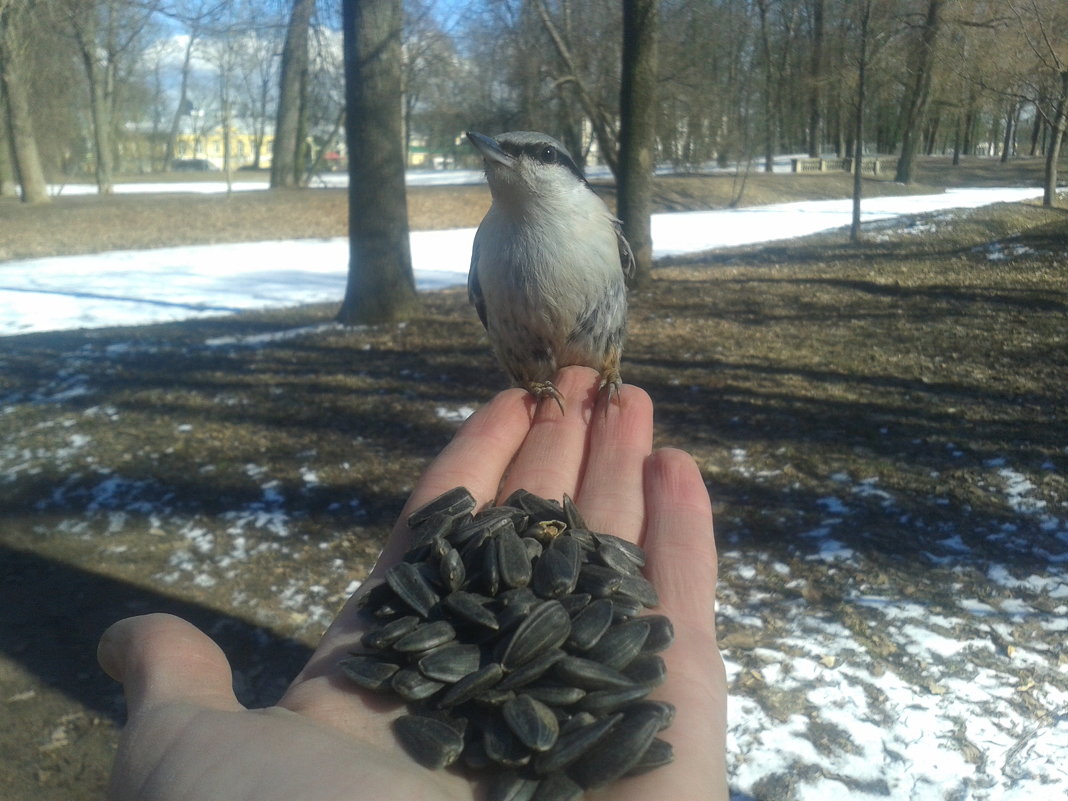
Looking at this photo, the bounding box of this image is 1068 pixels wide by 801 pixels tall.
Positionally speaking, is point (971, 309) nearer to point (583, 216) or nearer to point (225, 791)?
point (583, 216)

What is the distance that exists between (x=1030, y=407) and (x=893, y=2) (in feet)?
34.4

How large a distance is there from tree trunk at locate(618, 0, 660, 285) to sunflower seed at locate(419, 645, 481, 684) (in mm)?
8054

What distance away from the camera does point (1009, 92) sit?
13.4m

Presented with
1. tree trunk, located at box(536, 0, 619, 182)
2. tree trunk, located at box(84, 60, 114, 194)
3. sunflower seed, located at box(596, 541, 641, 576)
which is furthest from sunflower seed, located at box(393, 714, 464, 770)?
tree trunk, located at box(84, 60, 114, 194)

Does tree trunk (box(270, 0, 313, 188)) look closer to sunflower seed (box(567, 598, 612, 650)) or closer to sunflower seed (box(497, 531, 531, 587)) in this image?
sunflower seed (box(497, 531, 531, 587))

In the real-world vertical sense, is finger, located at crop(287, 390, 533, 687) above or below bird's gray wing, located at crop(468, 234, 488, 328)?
below

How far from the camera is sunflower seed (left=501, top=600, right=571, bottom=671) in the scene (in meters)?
2.08

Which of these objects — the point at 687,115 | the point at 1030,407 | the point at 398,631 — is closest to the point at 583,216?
the point at 398,631

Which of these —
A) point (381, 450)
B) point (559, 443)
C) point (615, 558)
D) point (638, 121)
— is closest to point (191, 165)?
point (638, 121)

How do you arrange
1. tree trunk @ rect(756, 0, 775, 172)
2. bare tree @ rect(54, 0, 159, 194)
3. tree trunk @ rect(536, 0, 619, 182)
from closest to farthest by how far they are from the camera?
tree trunk @ rect(536, 0, 619, 182)
bare tree @ rect(54, 0, 159, 194)
tree trunk @ rect(756, 0, 775, 172)

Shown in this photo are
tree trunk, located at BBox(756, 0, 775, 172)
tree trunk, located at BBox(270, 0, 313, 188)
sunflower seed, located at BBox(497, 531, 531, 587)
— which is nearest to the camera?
sunflower seed, located at BBox(497, 531, 531, 587)

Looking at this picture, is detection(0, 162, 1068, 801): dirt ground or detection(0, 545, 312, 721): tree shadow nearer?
detection(0, 545, 312, 721): tree shadow

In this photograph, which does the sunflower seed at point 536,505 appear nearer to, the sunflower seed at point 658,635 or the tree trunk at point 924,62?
the sunflower seed at point 658,635

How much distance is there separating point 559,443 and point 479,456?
12.6 inches
